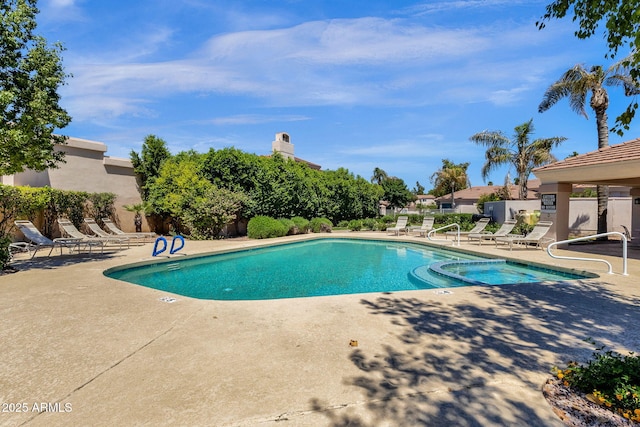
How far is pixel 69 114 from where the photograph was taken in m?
8.48

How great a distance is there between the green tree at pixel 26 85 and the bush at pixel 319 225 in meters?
15.4

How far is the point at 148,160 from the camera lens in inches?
752

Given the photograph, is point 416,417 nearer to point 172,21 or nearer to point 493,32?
point 493,32

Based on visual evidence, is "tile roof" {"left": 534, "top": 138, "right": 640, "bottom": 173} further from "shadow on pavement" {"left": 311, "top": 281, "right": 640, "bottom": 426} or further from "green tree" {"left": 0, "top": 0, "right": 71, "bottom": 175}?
"green tree" {"left": 0, "top": 0, "right": 71, "bottom": 175}

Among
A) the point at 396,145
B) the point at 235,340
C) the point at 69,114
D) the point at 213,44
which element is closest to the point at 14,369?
the point at 235,340

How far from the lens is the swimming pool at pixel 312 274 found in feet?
26.6

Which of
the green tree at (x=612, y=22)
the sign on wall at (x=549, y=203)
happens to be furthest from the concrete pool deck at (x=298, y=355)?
the sign on wall at (x=549, y=203)

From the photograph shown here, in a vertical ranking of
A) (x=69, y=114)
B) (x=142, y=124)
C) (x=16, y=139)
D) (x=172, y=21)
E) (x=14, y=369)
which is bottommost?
(x=14, y=369)

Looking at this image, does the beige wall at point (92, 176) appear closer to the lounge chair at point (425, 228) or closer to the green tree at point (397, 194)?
the lounge chair at point (425, 228)

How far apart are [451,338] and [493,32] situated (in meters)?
9.77

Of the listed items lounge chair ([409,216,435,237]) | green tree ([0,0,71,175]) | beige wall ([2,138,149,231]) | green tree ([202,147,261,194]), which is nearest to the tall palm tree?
lounge chair ([409,216,435,237])

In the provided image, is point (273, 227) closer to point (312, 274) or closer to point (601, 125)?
point (312, 274)

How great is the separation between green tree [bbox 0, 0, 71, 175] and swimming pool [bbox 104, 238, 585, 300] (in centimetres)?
335

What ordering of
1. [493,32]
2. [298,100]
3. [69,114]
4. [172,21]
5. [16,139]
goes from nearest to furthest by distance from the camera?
[16,139]
[69,114]
[493,32]
[172,21]
[298,100]
